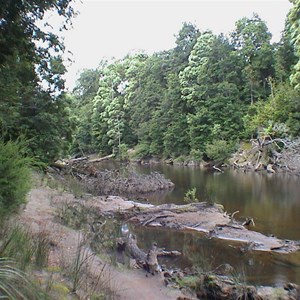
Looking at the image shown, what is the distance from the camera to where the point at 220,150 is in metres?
41.5

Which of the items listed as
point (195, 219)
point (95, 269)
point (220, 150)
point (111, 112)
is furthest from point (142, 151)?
point (95, 269)

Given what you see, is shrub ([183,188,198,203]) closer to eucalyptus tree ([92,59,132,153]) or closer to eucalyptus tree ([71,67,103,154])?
eucalyptus tree ([92,59,132,153])

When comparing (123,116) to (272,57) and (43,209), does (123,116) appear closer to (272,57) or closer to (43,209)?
(272,57)

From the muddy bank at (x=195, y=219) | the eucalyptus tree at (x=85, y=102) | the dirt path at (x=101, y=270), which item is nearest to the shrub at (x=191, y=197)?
the muddy bank at (x=195, y=219)

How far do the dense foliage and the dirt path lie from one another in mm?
26478

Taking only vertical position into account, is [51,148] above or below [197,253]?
above

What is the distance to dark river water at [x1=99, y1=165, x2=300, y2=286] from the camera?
9359 millimetres

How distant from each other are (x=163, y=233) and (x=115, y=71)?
56.1 m

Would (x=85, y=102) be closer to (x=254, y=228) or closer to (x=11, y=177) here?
(x=254, y=228)

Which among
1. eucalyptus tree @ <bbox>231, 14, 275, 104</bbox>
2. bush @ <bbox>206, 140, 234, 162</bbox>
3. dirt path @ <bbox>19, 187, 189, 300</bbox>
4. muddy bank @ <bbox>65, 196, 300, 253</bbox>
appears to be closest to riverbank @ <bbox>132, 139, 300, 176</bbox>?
bush @ <bbox>206, 140, 234, 162</bbox>

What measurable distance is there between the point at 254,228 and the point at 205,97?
35434 mm

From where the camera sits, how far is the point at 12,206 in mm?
7129

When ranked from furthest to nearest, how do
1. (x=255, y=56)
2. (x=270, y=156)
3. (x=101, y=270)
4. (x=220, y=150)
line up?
(x=255, y=56), (x=220, y=150), (x=270, y=156), (x=101, y=270)

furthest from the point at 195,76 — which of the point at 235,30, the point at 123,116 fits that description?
the point at 123,116
